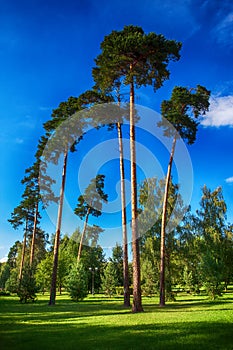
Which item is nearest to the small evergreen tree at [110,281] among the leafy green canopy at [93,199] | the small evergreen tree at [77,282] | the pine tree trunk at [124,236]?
the leafy green canopy at [93,199]

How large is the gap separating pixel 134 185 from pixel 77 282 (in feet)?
48.2

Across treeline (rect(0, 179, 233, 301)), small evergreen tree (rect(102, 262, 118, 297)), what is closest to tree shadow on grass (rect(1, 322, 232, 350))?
treeline (rect(0, 179, 233, 301))

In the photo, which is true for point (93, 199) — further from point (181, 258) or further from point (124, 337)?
point (124, 337)

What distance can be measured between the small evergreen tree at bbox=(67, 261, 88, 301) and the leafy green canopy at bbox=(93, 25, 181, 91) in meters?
17.1

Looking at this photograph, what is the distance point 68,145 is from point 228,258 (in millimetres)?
23731

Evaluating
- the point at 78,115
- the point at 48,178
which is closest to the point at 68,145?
the point at 78,115

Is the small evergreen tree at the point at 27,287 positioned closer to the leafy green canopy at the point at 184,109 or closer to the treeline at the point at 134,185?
the treeline at the point at 134,185

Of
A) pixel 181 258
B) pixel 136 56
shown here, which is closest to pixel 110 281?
pixel 181 258

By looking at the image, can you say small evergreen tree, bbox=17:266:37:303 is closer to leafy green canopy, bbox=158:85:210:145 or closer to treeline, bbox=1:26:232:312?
treeline, bbox=1:26:232:312

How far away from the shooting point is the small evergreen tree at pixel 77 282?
90.4 feet

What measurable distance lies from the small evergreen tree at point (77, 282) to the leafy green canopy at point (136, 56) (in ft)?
56.1

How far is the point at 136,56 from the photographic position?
688 inches

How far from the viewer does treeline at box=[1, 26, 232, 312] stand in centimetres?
1727

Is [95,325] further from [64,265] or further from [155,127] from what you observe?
[64,265]
